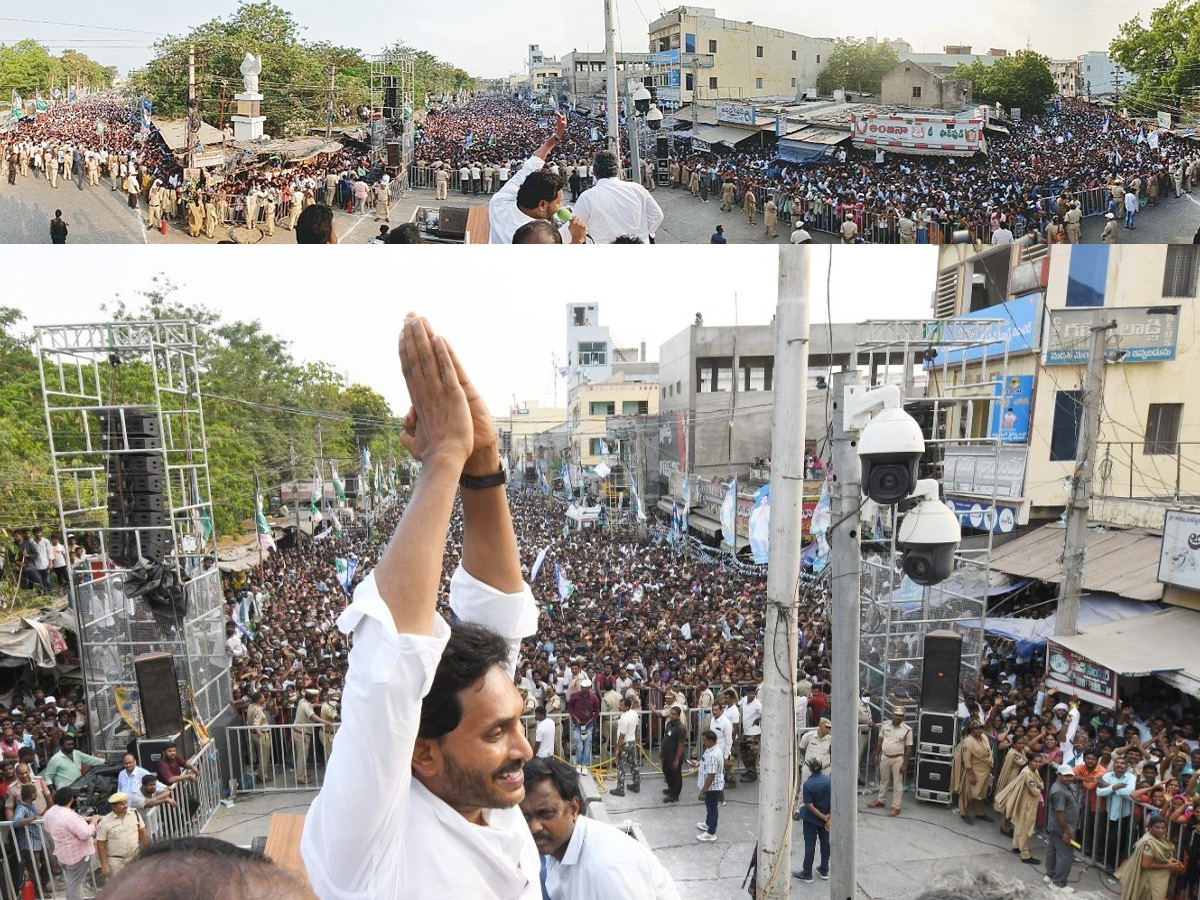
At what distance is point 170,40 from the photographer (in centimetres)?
618

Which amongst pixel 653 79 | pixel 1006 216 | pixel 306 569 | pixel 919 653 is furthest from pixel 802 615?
pixel 306 569

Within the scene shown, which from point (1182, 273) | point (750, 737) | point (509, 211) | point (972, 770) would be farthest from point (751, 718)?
point (1182, 273)

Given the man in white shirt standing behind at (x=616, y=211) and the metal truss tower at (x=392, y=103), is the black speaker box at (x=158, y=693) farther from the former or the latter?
the man in white shirt standing behind at (x=616, y=211)

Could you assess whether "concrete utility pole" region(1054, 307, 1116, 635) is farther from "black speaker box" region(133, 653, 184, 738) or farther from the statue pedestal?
"black speaker box" region(133, 653, 184, 738)

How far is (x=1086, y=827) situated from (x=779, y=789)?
3.50 meters

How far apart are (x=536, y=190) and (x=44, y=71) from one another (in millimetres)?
3580

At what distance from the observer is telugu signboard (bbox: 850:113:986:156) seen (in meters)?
7.52

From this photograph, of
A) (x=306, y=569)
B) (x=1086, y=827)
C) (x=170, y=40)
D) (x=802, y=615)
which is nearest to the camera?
(x=170, y=40)

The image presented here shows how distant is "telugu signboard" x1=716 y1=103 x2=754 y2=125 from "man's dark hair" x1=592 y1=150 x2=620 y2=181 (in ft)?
3.00

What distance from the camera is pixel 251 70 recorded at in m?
6.38

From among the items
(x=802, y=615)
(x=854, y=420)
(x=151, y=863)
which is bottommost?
(x=802, y=615)

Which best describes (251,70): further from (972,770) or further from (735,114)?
(972,770)

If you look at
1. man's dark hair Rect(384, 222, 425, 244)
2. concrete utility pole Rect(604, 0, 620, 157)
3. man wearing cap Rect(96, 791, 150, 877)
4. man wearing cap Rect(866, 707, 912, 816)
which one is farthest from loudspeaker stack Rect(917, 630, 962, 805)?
man wearing cap Rect(96, 791, 150, 877)

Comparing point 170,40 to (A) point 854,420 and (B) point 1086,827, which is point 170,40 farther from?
(B) point 1086,827
